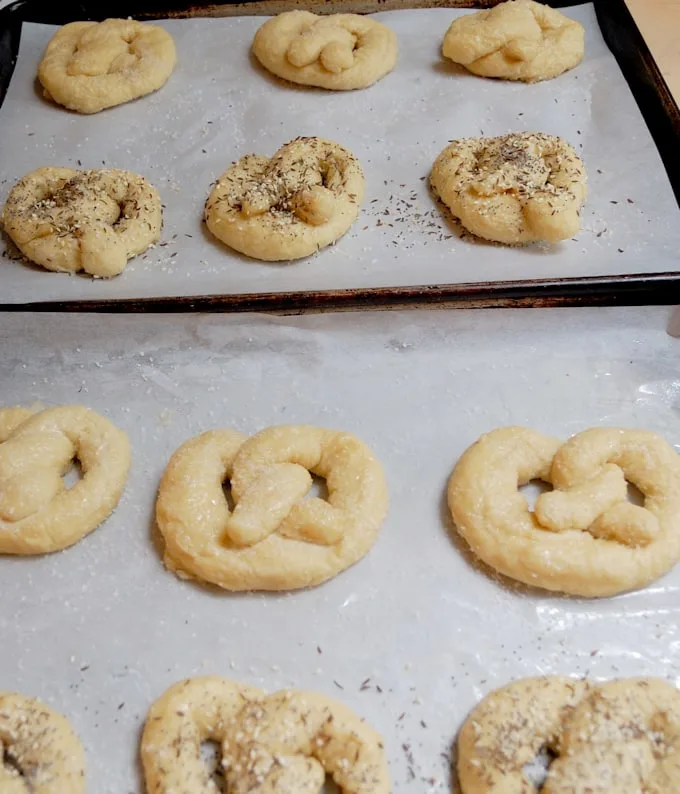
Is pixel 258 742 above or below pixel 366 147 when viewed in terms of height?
below

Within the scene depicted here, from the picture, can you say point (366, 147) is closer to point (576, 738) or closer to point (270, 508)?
point (270, 508)

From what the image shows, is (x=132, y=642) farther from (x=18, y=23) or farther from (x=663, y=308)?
(x=18, y=23)

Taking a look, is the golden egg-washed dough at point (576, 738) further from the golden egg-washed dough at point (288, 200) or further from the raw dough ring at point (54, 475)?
the golden egg-washed dough at point (288, 200)

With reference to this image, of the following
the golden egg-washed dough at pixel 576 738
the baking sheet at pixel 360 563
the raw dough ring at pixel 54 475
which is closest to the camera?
the golden egg-washed dough at pixel 576 738

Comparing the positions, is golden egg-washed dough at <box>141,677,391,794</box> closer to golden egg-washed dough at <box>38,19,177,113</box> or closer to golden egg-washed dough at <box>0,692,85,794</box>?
golden egg-washed dough at <box>0,692,85,794</box>

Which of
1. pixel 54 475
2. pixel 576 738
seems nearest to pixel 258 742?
pixel 576 738

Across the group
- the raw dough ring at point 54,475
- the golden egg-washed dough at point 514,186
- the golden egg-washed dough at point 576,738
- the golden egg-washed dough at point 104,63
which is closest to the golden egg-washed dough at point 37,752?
the raw dough ring at point 54,475
